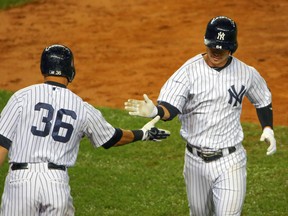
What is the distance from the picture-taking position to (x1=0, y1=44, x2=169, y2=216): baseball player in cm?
757

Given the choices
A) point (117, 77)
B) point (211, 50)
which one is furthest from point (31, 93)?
point (117, 77)

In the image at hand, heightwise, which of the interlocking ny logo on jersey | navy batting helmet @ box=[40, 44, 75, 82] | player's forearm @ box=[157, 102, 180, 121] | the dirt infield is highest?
navy batting helmet @ box=[40, 44, 75, 82]

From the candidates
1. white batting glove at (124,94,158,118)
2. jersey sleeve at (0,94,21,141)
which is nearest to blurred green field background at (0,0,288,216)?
white batting glove at (124,94,158,118)

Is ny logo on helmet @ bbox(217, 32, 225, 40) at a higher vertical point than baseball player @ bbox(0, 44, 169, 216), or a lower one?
higher

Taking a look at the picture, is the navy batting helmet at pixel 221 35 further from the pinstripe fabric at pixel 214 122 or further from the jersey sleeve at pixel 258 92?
the jersey sleeve at pixel 258 92

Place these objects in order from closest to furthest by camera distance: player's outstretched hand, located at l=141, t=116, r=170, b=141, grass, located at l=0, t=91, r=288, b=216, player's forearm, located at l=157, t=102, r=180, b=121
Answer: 1. player's outstretched hand, located at l=141, t=116, r=170, b=141
2. player's forearm, located at l=157, t=102, r=180, b=121
3. grass, located at l=0, t=91, r=288, b=216

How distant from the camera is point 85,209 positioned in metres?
11.3

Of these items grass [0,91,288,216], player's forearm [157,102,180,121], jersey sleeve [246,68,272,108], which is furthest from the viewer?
grass [0,91,288,216]

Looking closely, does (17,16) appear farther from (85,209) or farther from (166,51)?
(85,209)

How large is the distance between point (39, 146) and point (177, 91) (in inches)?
63.9

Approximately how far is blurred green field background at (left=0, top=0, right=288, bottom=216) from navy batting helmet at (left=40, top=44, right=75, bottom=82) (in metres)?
3.55

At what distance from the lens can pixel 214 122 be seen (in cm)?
870

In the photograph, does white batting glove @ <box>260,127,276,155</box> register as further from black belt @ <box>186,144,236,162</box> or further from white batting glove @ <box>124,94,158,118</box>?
white batting glove @ <box>124,94,158,118</box>

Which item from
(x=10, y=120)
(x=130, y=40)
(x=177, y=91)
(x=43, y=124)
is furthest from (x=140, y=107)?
(x=130, y=40)
